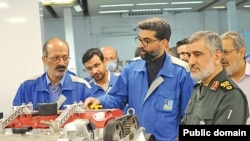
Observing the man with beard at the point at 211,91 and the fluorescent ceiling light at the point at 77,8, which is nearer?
the man with beard at the point at 211,91

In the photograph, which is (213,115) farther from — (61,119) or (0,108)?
(0,108)

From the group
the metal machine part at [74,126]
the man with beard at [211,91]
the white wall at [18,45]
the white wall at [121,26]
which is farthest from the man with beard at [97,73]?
the white wall at [121,26]

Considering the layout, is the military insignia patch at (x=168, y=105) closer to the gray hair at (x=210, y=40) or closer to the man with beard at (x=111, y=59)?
the gray hair at (x=210, y=40)

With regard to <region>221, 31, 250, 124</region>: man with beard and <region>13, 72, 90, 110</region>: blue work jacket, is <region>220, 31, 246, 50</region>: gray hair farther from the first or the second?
<region>13, 72, 90, 110</region>: blue work jacket

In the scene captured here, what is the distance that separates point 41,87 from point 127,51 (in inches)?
295

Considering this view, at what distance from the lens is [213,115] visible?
178cm

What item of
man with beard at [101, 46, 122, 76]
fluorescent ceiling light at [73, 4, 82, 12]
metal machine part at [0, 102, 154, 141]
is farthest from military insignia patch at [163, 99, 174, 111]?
fluorescent ceiling light at [73, 4, 82, 12]

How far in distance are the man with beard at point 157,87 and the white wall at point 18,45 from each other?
34.1 inches

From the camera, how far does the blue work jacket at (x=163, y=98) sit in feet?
7.17

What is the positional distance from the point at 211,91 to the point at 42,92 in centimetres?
103

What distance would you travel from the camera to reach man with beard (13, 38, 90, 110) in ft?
7.56

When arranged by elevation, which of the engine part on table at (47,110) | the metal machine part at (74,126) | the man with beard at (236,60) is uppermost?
the man with beard at (236,60)

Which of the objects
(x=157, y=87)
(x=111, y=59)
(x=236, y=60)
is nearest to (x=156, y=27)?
(x=157, y=87)

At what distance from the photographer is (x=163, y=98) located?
2.20 m
